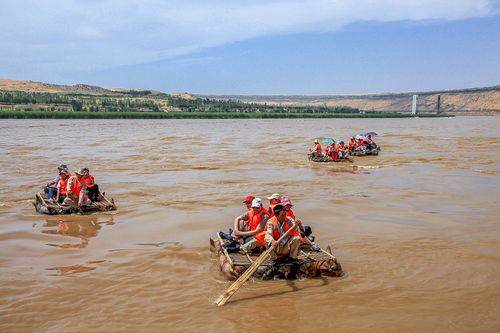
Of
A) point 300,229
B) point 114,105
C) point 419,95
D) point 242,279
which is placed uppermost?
point 419,95

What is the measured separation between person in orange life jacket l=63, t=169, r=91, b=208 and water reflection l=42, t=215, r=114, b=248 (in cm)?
38

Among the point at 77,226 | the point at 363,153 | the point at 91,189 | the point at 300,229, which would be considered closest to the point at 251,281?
the point at 300,229

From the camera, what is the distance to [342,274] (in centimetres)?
853

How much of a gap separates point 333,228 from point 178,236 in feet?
12.6

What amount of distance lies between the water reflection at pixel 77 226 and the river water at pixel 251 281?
45mm

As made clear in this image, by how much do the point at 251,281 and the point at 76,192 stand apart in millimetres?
6783

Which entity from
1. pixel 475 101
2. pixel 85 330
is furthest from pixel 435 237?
pixel 475 101

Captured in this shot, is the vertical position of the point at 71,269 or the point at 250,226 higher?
the point at 250,226

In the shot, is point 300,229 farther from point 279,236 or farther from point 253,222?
point 279,236

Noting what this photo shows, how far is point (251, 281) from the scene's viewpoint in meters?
8.07

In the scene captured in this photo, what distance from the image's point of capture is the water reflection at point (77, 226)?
10883 mm

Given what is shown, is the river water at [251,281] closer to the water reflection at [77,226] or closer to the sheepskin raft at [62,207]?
the water reflection at [77,226]

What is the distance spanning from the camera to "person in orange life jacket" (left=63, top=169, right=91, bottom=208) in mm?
12578

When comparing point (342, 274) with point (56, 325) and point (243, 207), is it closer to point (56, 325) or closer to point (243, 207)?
point (56, 325)
